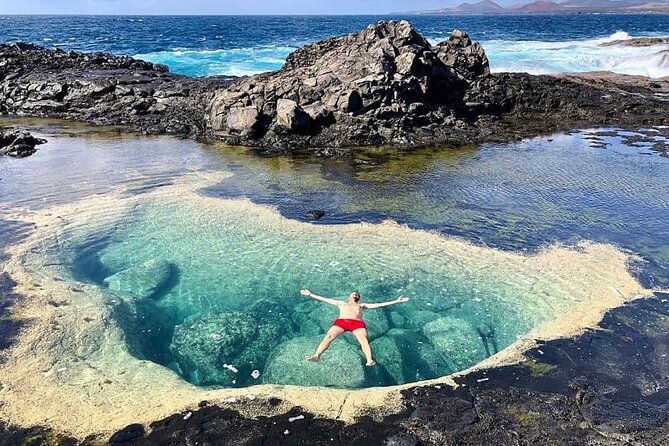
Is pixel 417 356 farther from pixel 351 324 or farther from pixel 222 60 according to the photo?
pixel 222 60

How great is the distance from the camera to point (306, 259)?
44.5 feet

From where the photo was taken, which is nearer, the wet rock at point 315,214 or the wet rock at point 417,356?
the wet rock at point 417,356

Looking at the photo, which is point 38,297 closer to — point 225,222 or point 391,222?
point 225,222

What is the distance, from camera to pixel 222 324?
35.0 ft

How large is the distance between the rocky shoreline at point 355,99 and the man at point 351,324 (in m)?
15.7

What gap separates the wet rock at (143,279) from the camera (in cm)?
1206

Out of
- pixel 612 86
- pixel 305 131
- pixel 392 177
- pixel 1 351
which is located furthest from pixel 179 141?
pixel 612 86

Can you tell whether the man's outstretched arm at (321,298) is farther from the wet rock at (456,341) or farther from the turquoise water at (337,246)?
the wet rock at (456,341)

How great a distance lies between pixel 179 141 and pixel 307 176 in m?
10.0

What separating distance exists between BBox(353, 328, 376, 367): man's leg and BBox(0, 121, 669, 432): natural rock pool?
0.15m

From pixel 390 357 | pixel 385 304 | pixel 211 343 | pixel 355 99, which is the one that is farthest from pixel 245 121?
pixel 390 357

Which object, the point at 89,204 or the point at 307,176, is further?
the point at 307,176

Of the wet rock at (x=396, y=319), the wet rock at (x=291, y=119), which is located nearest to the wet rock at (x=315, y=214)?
the wet rock at (x=396, y=319)

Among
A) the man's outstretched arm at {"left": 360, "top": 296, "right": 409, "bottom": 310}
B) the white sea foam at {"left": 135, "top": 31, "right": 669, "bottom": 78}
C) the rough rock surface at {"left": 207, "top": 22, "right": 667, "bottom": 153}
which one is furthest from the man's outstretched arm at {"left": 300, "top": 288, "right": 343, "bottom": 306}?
the white sea foam at {"left": 135, "top": 31, "right": 669, "bottom": 78}
